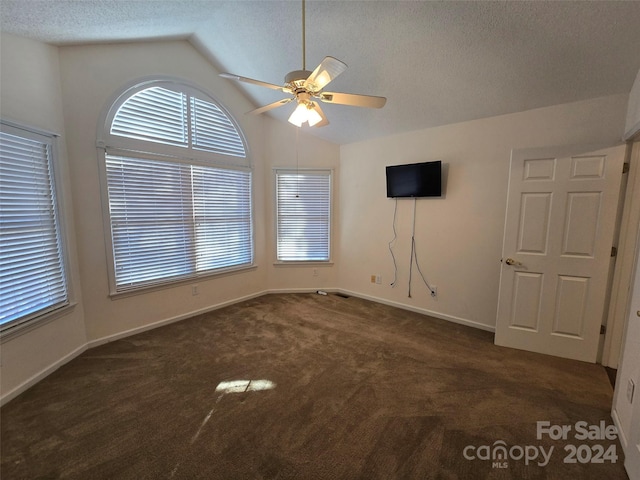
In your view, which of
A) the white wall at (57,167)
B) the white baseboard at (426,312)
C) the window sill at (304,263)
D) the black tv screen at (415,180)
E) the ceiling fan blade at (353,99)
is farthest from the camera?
the window sill at (304,263)

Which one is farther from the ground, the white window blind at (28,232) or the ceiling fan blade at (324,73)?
the ceiling fan blade at (324,73)

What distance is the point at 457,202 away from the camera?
3.25 m

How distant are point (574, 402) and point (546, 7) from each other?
108 inches

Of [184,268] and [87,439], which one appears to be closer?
[87,439]

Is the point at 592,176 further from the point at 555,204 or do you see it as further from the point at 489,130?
the point at 489,130

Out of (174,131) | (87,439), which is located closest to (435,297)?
(87,439)

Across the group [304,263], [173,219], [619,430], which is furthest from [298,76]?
[304,263]

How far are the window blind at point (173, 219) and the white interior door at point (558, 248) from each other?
130 inches

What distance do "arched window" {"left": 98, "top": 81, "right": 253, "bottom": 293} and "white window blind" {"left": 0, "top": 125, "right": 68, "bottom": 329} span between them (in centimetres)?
45

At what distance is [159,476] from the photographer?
4.72 feet

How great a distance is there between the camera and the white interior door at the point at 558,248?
237 centimetres

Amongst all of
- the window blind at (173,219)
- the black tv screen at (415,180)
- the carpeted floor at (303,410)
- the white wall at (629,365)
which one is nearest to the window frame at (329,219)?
the window blind at (173,219)

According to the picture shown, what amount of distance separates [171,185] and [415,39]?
291 centimetres

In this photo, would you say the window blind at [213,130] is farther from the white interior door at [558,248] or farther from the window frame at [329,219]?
the white interior door at [558,248]
